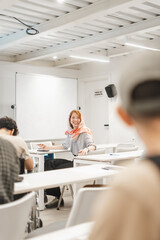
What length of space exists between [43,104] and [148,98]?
820 cm

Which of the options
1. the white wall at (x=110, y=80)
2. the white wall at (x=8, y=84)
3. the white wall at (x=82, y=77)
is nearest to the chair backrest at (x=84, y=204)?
the white wall at (x=82, y=77)

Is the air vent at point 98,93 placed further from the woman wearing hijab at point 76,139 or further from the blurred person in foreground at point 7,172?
the blurred person in foreground at point 7,172

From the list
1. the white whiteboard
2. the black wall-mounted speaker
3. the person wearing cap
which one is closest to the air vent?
the white whiteboard

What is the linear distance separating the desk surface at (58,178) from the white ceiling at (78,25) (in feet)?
7.35

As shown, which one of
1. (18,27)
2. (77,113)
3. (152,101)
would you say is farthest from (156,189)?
(18,27)

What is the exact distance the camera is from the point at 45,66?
9148 mm

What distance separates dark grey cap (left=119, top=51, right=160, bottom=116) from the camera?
0.61 m

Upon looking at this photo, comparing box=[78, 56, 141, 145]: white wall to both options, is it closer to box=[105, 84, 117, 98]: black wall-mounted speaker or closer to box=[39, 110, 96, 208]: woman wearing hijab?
box=[105, 84, 117, 98]: black wall-mounted speaker

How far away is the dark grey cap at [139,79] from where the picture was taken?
611 millimetres

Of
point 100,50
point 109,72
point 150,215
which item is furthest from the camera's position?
point 109,72

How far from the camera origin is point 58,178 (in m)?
2.83

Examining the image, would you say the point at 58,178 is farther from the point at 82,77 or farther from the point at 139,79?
the point at 82,77

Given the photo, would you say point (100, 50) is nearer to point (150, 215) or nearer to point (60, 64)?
point (60, 64)

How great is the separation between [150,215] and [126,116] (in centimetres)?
21
